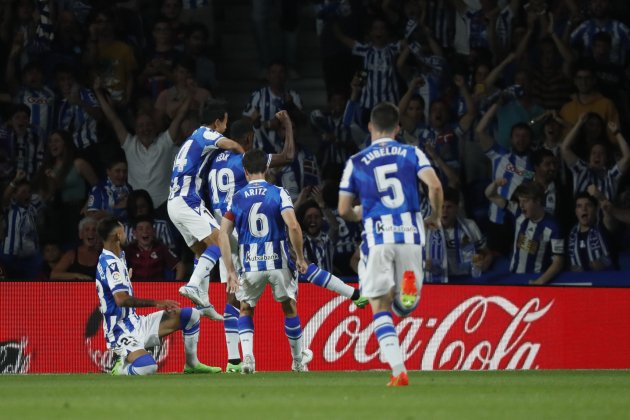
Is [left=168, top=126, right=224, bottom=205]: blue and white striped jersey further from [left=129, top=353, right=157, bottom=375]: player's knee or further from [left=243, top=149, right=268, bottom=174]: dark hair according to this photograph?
[left=129, top=353, right=157, bottom=375]: player's knee

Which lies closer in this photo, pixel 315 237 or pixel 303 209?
pixel 315 237

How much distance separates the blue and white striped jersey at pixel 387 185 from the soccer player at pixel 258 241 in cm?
217

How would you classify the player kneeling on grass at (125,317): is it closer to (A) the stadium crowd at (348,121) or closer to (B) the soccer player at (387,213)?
(B) the soccer player at (387,213)

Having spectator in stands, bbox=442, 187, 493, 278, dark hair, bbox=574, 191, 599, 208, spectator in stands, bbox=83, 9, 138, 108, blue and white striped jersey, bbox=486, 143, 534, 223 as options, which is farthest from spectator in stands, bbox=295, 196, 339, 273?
spectator in stands, bbox=83, 9, 138, 108

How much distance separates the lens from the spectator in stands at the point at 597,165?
18047mm

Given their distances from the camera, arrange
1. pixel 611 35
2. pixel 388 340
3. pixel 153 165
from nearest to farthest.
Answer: pixel 388 340 < pixel 153 165 < pixel 611 35

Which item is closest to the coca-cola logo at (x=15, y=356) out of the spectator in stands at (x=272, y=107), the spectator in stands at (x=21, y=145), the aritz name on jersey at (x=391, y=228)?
the spectator in stands at (x=21, y=145)

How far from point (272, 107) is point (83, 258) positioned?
11.4 ft

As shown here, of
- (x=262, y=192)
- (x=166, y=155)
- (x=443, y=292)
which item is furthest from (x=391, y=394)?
(x=166, y=155)

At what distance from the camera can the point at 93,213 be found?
1783 centimetres

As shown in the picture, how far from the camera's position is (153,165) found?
18438mm

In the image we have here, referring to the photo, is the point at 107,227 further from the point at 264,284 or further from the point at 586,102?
the point at 586,102

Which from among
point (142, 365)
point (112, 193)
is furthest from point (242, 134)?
point (112, 193)

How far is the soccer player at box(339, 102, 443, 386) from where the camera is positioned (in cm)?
1052
